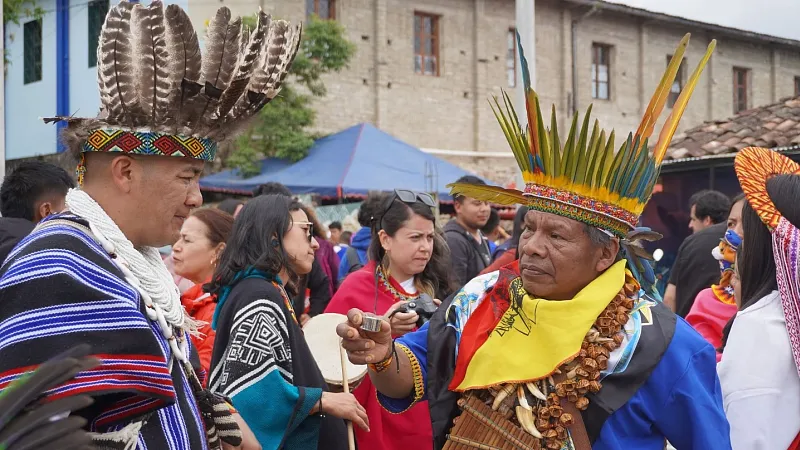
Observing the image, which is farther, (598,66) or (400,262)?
(598,66)

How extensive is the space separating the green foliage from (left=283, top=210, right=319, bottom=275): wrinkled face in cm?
1337

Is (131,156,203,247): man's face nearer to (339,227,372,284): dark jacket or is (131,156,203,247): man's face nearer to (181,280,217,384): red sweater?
(181,280,217,384): red sweater

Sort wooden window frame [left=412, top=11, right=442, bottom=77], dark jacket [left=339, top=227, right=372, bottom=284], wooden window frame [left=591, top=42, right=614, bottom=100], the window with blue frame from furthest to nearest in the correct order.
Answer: wooden window frame [left=591, top=42, right=614, bottom=100]
wooden window frame [left=412, top=11, right=442, bottom=77]
the window with blue frame
dark jacket [left=339, top=227, right=372, bottom=284]

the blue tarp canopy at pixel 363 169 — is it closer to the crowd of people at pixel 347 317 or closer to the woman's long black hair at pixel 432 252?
the woman's long black hair at pixel 432 252

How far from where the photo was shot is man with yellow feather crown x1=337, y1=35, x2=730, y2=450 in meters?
2.72

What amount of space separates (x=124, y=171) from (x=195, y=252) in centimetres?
251

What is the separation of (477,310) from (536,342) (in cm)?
31

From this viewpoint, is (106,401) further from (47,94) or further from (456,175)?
(47,94)

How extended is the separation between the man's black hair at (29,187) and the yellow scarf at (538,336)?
10.5ft

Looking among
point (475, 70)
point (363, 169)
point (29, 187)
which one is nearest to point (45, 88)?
point (363, 169)

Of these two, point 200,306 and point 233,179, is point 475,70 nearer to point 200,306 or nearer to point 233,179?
point 233,179

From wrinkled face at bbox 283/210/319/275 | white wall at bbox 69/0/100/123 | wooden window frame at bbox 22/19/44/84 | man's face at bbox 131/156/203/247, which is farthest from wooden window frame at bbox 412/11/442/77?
man's face at bbox 131/156/203/247

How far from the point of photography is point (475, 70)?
22.8 m

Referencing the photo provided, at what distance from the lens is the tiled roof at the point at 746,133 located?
35.3 feet
